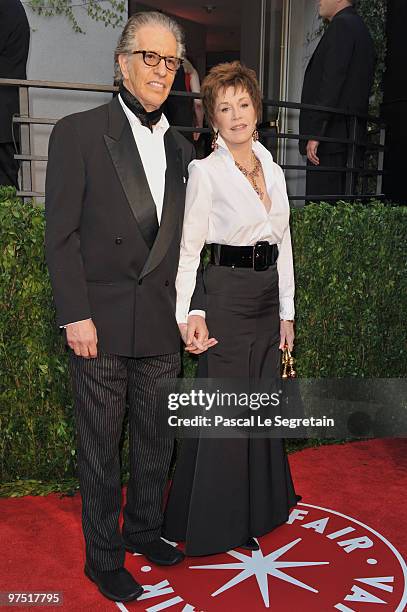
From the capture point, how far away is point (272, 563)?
117 inches

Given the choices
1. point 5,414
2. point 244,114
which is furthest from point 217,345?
point 5,414

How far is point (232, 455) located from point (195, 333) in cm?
61

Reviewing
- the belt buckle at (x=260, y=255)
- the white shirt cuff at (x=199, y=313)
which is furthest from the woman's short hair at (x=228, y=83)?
the white shirt cuff at (x=199, y=313)

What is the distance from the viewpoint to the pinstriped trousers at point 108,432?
2.64 m

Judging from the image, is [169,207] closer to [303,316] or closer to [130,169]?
[130,169]

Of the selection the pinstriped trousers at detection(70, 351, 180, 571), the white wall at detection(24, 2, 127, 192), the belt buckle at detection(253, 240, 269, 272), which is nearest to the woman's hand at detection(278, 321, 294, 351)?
the belt buckle at detection(253, 240, 269, 272)

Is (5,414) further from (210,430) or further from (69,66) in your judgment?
(69,66)

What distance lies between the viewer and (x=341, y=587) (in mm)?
2818

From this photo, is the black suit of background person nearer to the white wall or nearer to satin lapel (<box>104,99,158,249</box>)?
the white wall

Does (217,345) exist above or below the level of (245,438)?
above

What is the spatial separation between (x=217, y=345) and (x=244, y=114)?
3.21 feet

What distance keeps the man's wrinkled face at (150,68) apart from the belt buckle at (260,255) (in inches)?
28.2

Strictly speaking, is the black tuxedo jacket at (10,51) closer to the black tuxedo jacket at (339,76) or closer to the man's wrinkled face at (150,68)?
the black tuxedo jacket at (339,76)

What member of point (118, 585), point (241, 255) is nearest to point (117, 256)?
point (241, 255)
